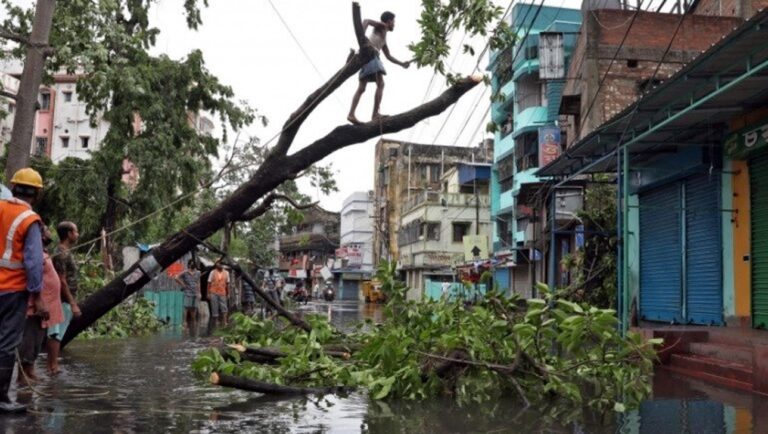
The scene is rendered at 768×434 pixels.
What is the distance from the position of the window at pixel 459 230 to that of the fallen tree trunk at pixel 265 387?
5137 cm

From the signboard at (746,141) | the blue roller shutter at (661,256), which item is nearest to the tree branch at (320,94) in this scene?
the signboard at (746,141)

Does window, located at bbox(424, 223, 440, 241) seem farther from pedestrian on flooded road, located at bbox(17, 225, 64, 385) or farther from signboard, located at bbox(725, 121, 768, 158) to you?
pedestrian on flooded road, located at bbox(17, 225, 64, 385)

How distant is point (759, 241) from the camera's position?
11.3m

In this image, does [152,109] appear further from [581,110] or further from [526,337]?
[526,337]

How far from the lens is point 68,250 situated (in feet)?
27.6

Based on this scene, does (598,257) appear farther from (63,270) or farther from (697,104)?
(63,270)

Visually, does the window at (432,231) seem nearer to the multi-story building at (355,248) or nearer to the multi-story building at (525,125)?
the multi-story building at (525,125)

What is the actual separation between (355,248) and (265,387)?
77.3 m

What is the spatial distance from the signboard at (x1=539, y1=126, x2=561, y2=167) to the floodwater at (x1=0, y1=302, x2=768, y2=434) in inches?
828

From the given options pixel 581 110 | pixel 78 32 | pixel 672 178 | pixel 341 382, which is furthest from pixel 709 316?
pixel 581 110

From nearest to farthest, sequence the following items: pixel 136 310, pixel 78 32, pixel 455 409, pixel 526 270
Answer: pixel 455 409, pixel 78 32, pixel 136 310, pixel 526 270

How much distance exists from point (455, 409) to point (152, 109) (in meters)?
18.1

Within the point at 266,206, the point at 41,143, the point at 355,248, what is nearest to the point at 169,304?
A: the point at 266,206

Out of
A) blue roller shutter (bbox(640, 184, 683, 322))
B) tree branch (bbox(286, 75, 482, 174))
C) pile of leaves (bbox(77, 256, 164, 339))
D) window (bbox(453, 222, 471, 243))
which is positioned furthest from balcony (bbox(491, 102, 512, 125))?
tree branch (bbox(286, 75, 482, 174))
